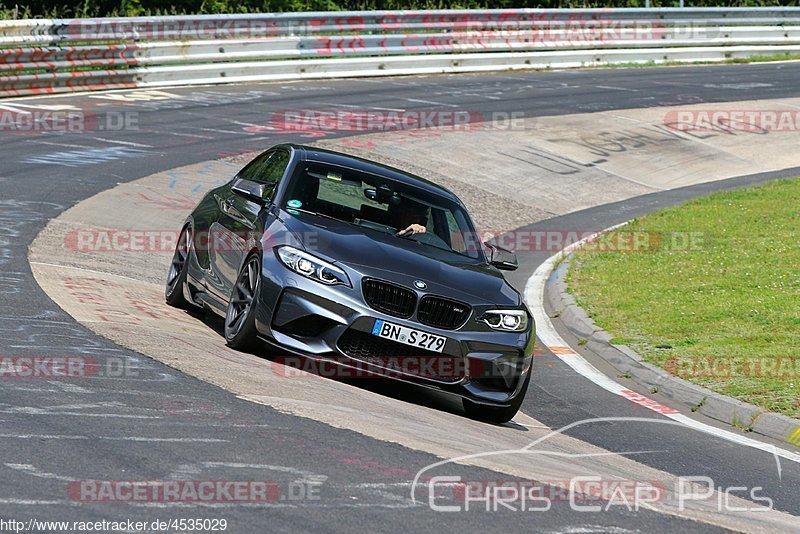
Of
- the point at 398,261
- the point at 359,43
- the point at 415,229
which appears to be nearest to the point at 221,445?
the point at 398,261

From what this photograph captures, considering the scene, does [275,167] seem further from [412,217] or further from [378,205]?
[412,217]

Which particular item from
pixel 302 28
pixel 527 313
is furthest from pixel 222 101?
pixel 527 313

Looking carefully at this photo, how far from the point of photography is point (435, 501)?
602 centimetres

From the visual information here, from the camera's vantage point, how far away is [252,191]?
32.7 feet

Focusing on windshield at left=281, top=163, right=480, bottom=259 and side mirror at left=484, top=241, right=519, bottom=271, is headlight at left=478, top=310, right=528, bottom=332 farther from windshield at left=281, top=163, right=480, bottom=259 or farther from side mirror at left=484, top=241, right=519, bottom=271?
windshield at left=281, top=163, right=480, bottom=259

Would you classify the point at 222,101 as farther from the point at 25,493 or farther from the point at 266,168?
the point at 25,493

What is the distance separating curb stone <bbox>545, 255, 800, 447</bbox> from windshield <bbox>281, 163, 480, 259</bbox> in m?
2.04

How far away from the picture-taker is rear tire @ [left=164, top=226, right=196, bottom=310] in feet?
36.7

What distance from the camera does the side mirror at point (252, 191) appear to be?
995cm

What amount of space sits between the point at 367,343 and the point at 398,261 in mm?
709

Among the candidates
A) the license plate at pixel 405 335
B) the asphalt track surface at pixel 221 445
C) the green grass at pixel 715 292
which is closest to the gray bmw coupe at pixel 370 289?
the license plate at pixel 405 335

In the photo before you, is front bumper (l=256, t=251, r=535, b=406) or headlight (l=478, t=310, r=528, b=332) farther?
headlight (l=478, t=310, r=528, b=332)

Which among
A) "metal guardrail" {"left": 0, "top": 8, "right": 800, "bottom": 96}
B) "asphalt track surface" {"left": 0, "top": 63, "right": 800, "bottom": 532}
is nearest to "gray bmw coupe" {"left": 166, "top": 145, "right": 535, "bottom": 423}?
"asphalt track surface" {"left": 0, "top": 63, "right": 800, "bottom": 532}

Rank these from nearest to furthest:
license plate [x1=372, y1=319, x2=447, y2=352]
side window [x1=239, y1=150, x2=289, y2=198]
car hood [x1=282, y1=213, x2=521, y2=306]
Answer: license plate [x1=372, y1=319, x2=447, y2=352] < car hood [x1=282, y1=213, x2=521, y2=306] < side window [x1=239, y1=150, x2=289, y2=198]
